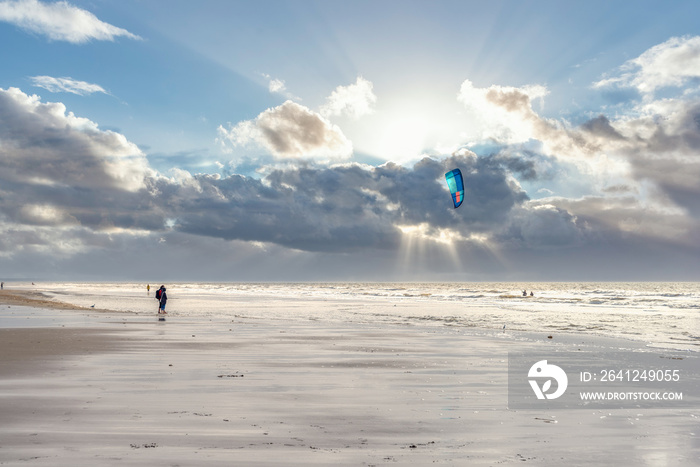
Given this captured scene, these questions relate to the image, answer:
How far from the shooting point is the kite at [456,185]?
1195 inches

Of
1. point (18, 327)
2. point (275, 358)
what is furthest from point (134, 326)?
point (275, 358)

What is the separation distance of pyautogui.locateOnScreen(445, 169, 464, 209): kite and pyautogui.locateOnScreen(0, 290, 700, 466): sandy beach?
1497 cm

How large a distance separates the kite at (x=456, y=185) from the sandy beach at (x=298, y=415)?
1497 centimetres

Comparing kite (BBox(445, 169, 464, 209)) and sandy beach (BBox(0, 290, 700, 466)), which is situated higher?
kite (BBox(445, 169, 464, 209))

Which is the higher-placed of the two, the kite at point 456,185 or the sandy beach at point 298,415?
the kite at point 456,185

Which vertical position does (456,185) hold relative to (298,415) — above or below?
above

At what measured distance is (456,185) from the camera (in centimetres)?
3172

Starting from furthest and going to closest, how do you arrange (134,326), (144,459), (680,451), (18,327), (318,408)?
(134,326)
(18,327)
(318,408)
(680,451)
(144,459)

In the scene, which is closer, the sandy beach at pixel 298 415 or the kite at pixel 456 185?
the sandy beach at pixel 298 415

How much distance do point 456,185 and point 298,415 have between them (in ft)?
81.2

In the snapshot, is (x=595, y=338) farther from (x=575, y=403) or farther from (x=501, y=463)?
(x=501, y=463)

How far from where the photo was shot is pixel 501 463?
6422mm

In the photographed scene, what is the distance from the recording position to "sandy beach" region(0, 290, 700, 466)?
666cm

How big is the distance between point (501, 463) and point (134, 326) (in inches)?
922
